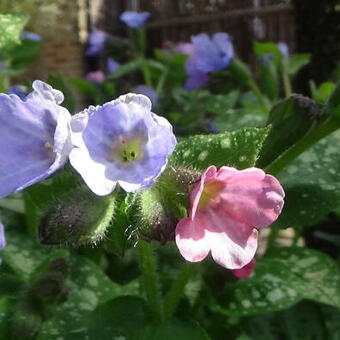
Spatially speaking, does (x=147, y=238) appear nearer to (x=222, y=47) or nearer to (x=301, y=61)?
(x=222, y=47)

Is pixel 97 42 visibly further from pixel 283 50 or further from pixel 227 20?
pixel 227 20

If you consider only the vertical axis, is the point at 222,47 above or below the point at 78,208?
below

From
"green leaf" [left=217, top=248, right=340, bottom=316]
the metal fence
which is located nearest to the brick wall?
the metal fence

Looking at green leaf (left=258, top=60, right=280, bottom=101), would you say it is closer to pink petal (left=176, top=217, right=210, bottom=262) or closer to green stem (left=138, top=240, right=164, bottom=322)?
green stem (left=138, top=240, right=164, bottom=322)

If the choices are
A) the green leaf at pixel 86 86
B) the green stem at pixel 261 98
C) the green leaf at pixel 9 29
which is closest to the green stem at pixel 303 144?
the green leaf at pixel 9 29

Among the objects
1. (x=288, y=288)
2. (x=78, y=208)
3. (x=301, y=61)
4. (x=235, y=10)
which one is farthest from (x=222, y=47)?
(x=235, y=10)
